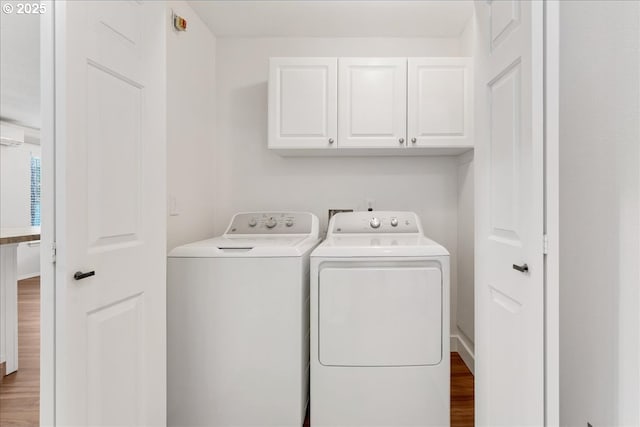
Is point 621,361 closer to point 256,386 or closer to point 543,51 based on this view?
point 543,51

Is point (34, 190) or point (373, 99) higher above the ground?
point (373, 99)

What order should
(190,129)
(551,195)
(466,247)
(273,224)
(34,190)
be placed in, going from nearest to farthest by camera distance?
(551,195)
(190,129)
(273,224)
(466,247)
(34,190)

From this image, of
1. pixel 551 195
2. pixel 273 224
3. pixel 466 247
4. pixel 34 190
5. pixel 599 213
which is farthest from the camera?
pixel 34 190

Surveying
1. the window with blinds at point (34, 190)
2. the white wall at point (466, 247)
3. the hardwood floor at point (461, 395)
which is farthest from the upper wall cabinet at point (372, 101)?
the window with blinds at point (34, 190)

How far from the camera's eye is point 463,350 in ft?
8.46

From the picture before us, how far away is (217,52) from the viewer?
2768mm

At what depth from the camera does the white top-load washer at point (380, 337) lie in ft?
5.75

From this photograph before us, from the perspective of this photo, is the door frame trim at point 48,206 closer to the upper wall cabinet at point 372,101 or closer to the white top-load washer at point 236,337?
the white top-load washer at point 236,337

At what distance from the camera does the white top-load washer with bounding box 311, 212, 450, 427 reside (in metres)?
1.75

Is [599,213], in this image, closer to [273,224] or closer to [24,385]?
[273,224]

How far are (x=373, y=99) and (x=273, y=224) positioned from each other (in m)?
1.07

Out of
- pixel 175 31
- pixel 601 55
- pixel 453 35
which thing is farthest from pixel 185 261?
pixel 453 35

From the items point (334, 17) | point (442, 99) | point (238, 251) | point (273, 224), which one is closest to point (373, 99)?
point (442, 99)

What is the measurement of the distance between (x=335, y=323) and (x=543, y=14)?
1.44m
